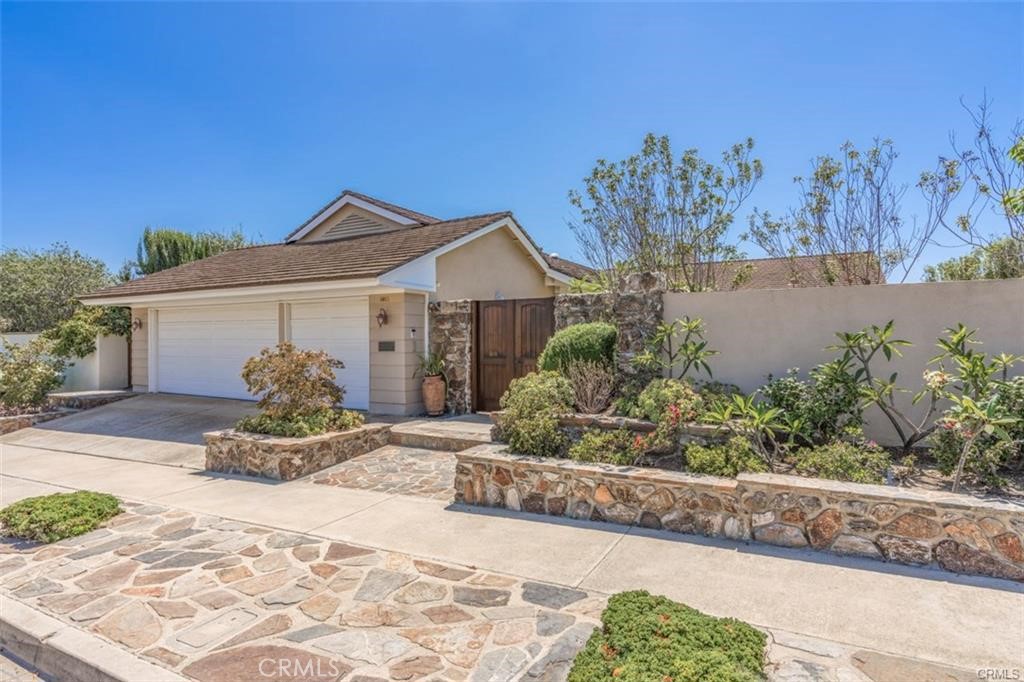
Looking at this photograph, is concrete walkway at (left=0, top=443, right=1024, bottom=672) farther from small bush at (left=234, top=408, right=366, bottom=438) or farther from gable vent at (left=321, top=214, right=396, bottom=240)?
gable vent at (left=321, top=214, right=396, bottom=240)

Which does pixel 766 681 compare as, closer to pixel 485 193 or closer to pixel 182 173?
pixel 485 193

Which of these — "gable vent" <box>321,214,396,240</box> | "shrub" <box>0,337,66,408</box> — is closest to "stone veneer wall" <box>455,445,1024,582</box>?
"gable vent" <box>321,214,396,240</box>

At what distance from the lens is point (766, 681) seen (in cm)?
272

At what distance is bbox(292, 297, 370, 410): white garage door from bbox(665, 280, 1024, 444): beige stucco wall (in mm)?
6664

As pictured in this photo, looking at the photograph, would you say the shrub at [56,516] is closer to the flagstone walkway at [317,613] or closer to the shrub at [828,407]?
the flagstone walkway at [317,613]

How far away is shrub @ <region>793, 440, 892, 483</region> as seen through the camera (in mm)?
4922

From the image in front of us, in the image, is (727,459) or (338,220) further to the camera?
(338,220)

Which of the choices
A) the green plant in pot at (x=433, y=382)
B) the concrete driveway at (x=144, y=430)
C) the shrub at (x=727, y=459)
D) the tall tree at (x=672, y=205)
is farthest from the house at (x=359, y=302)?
the shrub at (x=727, y=459)

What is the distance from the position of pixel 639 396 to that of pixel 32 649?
6.15 metres

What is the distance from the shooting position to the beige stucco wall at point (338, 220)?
579 inches

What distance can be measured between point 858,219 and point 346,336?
33.8ft

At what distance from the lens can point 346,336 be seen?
449 inches

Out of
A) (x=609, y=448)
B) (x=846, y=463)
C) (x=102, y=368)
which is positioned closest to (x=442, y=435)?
(x=609, y=448)

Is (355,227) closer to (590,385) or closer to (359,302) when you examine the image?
(359,302)
